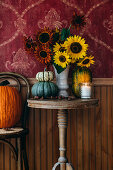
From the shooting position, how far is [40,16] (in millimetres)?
1976

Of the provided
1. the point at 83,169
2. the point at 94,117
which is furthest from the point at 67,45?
the point at 83,169

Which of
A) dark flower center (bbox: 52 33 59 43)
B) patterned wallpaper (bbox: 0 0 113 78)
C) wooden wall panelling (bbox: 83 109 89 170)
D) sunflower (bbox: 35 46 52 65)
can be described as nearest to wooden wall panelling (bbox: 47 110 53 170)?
wooden wall panelling (bbox: 83 109 89 170)

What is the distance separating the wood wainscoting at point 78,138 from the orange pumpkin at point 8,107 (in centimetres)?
29

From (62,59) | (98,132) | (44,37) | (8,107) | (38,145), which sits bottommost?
(38,145)

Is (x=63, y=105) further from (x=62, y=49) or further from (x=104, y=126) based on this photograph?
(x=104, y=126)

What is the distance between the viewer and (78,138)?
1.97 m

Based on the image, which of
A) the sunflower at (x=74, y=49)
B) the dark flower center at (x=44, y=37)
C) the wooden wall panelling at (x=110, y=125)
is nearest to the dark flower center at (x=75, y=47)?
the sunflower at (x=74, y=49)

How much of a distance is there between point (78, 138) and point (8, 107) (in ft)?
Result: 2.43

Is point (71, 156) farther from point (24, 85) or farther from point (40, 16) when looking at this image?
point (40, 16)

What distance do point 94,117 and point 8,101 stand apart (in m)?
0.82

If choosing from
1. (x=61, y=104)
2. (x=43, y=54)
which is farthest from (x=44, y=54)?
(x=61, y=104)

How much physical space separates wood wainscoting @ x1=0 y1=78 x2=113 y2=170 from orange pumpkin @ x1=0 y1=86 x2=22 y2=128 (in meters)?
0.29

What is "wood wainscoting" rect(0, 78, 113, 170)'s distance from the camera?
1954 mm

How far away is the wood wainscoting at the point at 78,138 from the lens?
1.95 metres
